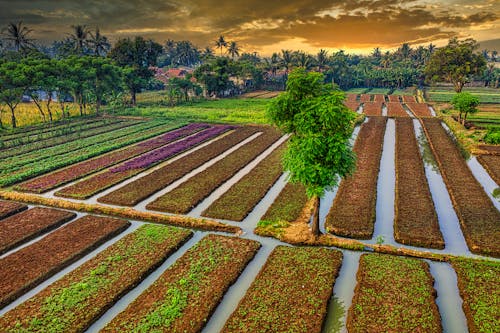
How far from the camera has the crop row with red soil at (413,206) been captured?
21656 millimetres

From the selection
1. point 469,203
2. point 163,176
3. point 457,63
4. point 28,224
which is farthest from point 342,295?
point 457,63

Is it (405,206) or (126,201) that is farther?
(126,201)

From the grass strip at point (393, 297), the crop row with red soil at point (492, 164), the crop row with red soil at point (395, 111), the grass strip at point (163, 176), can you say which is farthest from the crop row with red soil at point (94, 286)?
the crop row with red soil at point (395, 111)

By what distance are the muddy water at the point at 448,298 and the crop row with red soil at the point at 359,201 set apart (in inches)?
178

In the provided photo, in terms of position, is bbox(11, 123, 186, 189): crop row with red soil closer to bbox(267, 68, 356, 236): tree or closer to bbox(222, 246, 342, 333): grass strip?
bbox(267, 68, 356, 236): tree

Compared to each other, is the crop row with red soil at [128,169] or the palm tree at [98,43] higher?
the palm tree at [98,43]

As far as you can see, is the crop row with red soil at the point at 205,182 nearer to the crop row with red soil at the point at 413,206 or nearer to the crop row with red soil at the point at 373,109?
the crop row with red soil at the point at 413,206

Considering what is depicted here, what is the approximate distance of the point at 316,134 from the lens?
67.1 ft

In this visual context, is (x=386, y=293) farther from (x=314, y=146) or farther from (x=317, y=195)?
(x=314, y=146)

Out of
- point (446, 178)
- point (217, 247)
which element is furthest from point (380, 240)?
point (446, 178)

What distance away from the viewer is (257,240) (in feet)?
74.1

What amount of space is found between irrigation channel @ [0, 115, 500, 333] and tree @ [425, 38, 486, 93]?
53.8 meters

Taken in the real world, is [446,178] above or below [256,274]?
above

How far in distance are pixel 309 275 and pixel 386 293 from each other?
397 centimetres
